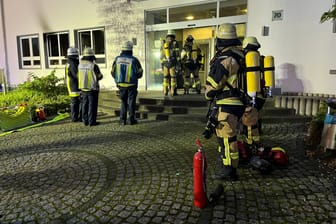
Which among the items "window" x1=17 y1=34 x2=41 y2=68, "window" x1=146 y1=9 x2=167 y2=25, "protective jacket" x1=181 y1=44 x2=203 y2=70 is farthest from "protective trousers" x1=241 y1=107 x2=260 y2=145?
"window" x1=17 y1=34 x2=41 y2=68

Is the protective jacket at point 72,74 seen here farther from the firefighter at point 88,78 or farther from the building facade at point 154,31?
the building facade at point 154,31

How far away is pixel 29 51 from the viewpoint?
1568 cm

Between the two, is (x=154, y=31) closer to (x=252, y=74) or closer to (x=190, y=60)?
(x=190, y=60)

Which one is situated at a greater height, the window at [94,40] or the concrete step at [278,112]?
the window at [94,40]

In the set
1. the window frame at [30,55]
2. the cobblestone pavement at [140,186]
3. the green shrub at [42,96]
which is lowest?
the cobblestone pavement at [140,186]

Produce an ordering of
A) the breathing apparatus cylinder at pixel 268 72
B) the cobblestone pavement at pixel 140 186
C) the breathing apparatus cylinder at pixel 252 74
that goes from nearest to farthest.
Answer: the cobblestone pavement at pixel 140 186, the breathing apparatus cylinder at pixel 252 74, the breathing apparatus cylinder at pixel 268 72

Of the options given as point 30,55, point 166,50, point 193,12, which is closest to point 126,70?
point 166,50

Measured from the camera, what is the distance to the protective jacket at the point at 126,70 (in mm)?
6938

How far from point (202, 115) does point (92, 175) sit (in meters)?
4.23

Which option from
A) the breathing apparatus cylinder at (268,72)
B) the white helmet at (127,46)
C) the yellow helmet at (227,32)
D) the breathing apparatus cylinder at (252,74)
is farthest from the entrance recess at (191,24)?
the yellow helmet at (227,32)

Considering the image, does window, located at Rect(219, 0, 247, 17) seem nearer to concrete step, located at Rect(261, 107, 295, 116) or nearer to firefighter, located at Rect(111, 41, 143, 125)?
concrete step, located at Rect(261, 107, 295, 116)

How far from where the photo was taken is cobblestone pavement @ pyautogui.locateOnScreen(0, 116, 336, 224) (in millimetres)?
3012

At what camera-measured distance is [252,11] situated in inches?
340

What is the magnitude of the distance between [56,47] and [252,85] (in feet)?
42.9
